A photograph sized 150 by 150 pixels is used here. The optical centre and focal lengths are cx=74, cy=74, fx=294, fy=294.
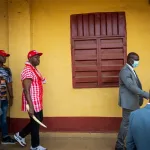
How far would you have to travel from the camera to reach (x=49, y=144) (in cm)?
560

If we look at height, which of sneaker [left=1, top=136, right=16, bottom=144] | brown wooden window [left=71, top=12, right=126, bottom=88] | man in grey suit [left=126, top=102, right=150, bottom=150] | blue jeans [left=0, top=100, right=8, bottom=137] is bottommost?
sneaker [left=1, top=136, right=16, bottom=144]

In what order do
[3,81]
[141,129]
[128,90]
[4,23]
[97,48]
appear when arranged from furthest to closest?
[4,23], [97,48], [3,81], [128,90], [141,129]

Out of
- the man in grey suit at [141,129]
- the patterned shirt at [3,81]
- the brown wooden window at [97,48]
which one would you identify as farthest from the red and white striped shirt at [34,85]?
the man in grey suit at [141,129]

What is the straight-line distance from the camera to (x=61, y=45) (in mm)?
6043

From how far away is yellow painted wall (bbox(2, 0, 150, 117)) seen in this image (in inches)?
232

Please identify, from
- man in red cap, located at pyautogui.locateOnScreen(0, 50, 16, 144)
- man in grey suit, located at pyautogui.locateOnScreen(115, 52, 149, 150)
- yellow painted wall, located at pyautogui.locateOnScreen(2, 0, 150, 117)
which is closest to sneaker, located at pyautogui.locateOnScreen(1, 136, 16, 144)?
man in red cap, located at pyautogui.locateOnScreen(0, 50, 16, 144)

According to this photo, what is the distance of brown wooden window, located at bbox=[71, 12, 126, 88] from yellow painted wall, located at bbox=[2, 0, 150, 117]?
0.12m

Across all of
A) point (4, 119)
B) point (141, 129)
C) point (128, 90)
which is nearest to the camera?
point (141, 129)

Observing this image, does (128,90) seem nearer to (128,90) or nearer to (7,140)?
(128,90)

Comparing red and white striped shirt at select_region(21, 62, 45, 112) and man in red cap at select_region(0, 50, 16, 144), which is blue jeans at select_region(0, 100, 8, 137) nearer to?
man in red cap at select_region(0, 50, 16, 144)

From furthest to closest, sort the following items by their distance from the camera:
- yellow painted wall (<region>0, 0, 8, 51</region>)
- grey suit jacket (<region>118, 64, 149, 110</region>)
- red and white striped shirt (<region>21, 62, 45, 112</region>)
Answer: yellow painted wall (<region>0, 0, 8, 51</region>) < red and white striped shirt (<region>21, 62, 45, 112</region>) < grey suit jacket (<region>118, 64, 149, 110</region>)

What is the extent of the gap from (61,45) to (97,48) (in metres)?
0.74

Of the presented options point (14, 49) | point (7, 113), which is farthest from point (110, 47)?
point (7, 113)

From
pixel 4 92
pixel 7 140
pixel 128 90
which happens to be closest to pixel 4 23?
pixel 4 92
